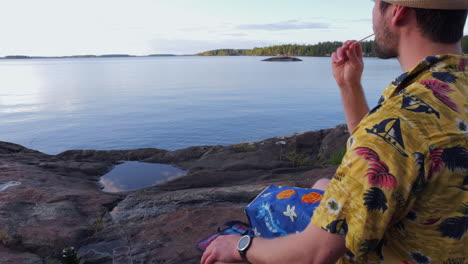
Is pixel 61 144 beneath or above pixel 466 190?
beneath

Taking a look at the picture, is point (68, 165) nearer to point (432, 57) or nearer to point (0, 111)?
point (432, 57)

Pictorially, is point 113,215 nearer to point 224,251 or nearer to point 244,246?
point 224,251

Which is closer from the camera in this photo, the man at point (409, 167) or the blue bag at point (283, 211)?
the man at point (409, 167)

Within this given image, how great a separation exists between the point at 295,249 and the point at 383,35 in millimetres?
943

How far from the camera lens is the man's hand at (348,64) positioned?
2.33 m

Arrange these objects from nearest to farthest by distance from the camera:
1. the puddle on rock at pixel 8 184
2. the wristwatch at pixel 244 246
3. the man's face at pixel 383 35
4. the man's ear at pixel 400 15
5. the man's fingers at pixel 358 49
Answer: the man's ear at pixel 400 15, the man's face at pixel 383 35, the wristwatch at pixel 244 246, the man's fingers at pixel 358 49, the puddle on rock at pixel 8 184

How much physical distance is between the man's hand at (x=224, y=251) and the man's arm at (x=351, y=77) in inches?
39.6

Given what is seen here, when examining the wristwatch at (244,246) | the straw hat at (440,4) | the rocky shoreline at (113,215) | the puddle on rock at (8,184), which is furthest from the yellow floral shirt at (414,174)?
the puddle on rock at (8,184)

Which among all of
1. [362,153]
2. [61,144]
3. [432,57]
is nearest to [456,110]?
[432,57]

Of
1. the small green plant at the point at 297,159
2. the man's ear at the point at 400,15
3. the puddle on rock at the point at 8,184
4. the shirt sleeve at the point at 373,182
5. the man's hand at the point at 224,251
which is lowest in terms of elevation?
the small green plant at the point at 297,159

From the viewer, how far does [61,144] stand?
15523mm

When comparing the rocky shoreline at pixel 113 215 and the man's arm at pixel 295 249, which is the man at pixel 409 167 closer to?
the man's arm at pixel 295 249

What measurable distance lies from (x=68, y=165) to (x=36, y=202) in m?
4.01

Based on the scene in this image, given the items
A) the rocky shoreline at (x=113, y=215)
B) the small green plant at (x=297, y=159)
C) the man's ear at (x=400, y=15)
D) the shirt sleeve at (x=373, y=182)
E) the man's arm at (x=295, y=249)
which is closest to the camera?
the shirt sleeve at (x=373, y=182)
